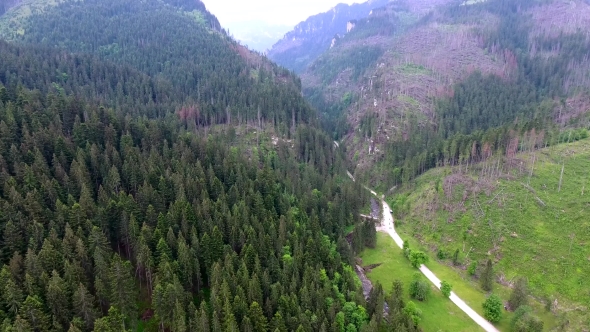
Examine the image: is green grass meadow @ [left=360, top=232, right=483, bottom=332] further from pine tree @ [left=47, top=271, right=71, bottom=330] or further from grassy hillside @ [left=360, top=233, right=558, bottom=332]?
pine tree @ [left=47, top=271, right=71, bottom=330]

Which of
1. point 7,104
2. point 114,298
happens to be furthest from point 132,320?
point 7,104

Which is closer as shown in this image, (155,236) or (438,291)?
(155,236)

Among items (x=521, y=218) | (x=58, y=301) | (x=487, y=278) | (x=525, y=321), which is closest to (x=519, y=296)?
(x=487, y=278)

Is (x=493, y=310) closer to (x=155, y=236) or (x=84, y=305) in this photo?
(x=155, y=236)

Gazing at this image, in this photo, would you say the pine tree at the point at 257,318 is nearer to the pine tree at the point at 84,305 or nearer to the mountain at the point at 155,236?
the mountain at the point at 155,236

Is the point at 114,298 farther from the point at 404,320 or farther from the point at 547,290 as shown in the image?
the point at 547,290

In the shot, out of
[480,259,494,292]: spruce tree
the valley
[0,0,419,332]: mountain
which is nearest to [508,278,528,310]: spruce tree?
the valley
